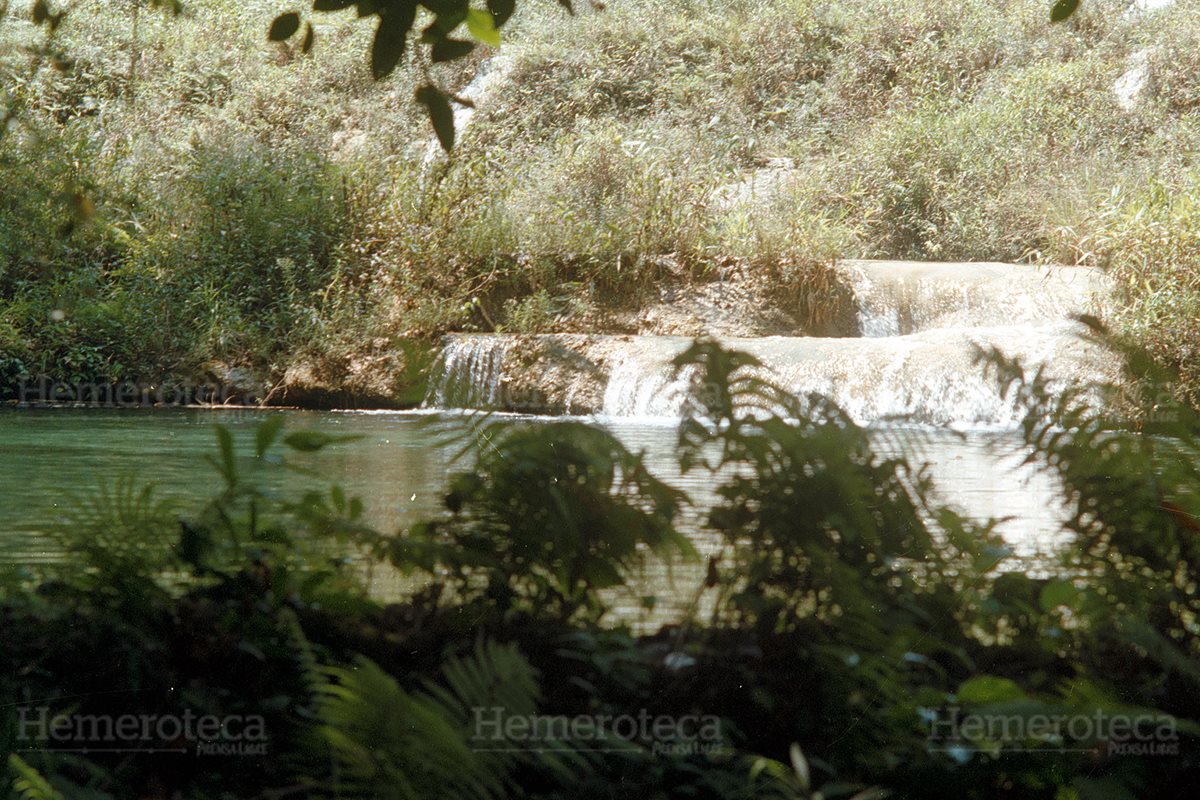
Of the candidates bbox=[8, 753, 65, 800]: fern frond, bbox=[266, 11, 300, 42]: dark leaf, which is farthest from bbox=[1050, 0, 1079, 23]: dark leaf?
bbox=[8, 753, 65, 800]: fern frond

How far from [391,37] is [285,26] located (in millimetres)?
347

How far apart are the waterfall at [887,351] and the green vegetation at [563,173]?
0.66 meters

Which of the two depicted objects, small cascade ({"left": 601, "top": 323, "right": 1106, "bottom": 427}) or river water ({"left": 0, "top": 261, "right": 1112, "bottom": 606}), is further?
small cascade ({"left": 601, "top": 323, "right": 1106, "bottom": 427})

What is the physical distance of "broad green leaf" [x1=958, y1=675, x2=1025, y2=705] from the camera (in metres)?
1.21

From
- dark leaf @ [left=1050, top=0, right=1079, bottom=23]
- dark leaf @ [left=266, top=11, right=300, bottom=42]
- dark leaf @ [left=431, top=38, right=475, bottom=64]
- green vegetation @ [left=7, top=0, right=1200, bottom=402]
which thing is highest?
green vegetation @ [left=7, top=0, right=1200, bottom=402]

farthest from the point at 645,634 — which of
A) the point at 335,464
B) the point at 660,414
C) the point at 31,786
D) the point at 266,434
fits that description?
the point at 660,414

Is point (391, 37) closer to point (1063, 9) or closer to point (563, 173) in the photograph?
point (1063, 9)

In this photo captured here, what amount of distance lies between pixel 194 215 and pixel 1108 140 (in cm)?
1201

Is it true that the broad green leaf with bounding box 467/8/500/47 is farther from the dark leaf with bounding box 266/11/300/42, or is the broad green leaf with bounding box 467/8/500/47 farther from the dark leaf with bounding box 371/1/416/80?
the dark leaf with bounding box 266/11/300/42

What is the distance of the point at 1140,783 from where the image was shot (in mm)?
1174

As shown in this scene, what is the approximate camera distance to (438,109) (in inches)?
69.5

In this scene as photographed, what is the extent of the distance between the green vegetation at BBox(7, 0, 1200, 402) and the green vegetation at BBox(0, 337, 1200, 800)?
6.07m

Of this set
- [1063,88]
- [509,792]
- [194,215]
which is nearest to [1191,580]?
[509,792]

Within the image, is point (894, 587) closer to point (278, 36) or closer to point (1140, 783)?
point (1140, 783)
